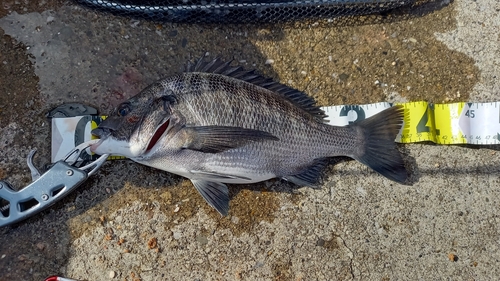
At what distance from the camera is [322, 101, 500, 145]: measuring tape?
2.73m

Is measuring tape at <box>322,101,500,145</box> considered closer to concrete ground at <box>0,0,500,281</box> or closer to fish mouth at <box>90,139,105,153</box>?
concrete ground at <box>0,0,500,281</box>

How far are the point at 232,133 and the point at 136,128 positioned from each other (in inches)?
21.3

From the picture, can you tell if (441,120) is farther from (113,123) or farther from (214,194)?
(113,123)

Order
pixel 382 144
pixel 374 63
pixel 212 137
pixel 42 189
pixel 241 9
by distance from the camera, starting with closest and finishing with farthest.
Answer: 1. pixel 212 137
2. pixel 42 189
3. pixel 382 144
4. pixel 241 9
5. pixel 374 63

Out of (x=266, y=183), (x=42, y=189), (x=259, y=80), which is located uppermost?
(x=259, y=80)

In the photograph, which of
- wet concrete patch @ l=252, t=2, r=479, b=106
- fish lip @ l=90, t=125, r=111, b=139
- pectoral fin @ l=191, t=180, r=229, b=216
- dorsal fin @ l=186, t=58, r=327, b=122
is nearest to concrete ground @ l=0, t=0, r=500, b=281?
wet concrete patch @ l=252, t=2, r=479, b=106

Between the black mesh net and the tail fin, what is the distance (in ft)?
2.64

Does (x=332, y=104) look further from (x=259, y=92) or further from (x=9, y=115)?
(x=9, y=115)

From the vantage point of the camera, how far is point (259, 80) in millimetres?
2598

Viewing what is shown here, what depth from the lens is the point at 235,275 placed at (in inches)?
98.7

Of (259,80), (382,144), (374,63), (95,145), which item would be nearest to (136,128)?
(95,145)

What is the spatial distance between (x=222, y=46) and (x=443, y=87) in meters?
1.56

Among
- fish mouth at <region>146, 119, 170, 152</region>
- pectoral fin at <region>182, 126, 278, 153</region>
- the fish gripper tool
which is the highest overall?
fish mouth at <region>146, 119, 170, 152</region>

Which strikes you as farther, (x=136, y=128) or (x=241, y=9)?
(x=241, y=9)
